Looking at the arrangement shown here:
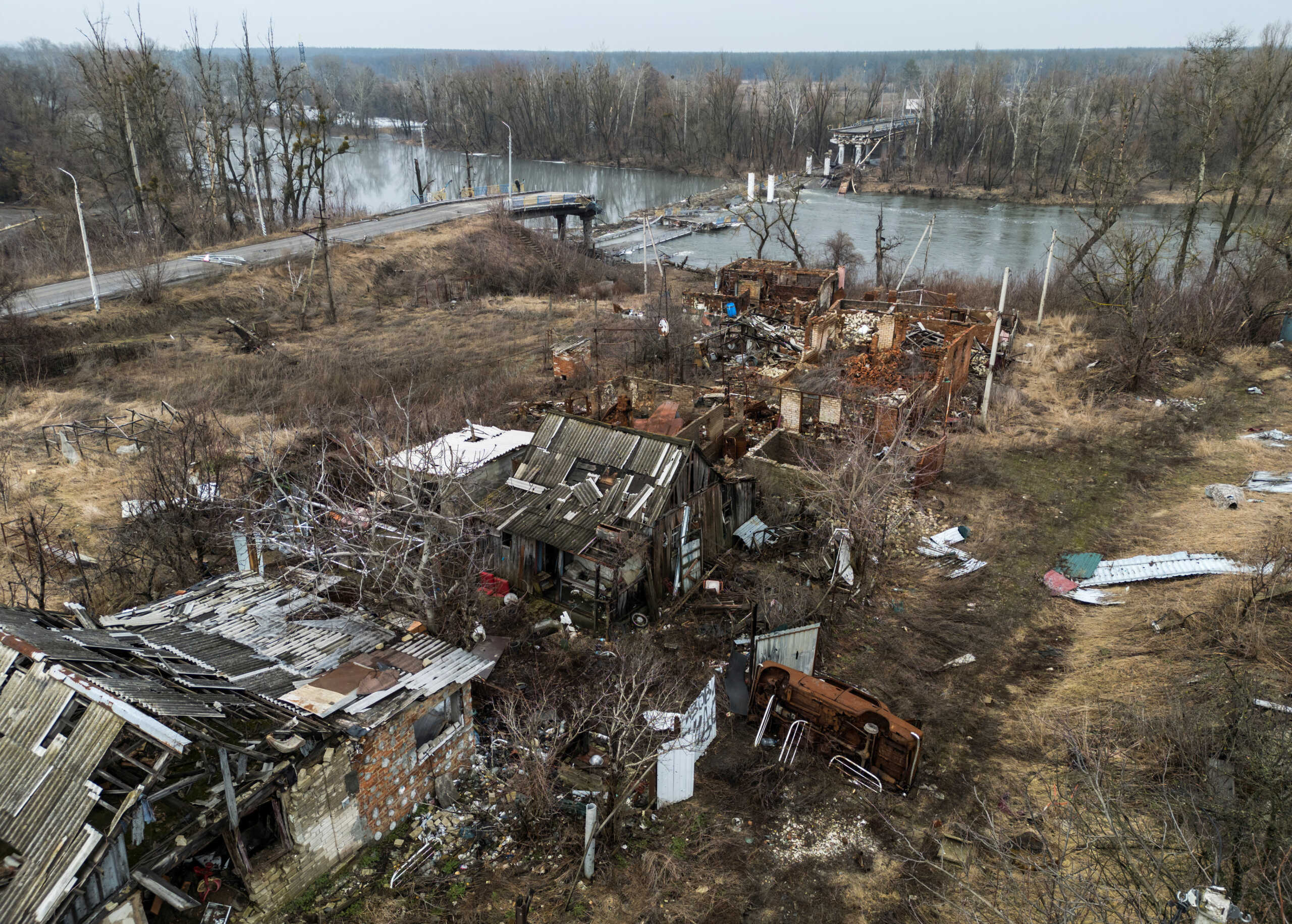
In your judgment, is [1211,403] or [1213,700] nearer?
[1213,700]

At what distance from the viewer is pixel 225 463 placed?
1669 cm

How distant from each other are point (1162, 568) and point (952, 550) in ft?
11.1

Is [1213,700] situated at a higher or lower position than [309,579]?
lower

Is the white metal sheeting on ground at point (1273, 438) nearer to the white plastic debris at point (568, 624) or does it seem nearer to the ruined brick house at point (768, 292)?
the ruined brick house at point (768, 292)

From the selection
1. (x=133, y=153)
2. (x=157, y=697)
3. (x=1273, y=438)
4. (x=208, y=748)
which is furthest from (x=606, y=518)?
(x=133, y=153)

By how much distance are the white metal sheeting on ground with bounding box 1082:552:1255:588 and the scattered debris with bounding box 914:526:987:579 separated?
1819 millimetres

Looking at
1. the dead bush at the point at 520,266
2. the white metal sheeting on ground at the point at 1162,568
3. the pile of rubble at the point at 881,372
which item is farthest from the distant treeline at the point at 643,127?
the white metal sheeting on ground at the point at 1162,568

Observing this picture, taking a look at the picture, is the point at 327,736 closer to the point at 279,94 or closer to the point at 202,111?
the point at 279,94

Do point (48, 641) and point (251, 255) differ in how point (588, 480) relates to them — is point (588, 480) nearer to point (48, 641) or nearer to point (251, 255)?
point (48, 641)

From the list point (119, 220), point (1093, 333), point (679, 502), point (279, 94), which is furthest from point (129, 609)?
point (279, 94)

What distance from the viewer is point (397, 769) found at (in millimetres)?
8438

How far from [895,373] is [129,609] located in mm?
17172

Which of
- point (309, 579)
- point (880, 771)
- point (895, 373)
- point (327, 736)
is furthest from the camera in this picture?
point (895, 373)

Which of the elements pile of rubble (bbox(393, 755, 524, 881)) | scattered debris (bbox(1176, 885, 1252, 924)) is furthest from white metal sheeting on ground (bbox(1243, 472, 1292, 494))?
pile of rubble (bbox(393, 755, 524, 881))
